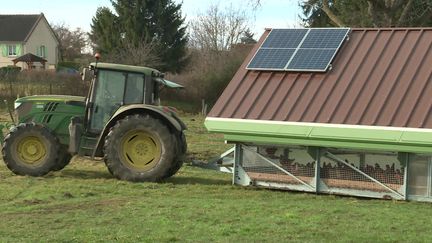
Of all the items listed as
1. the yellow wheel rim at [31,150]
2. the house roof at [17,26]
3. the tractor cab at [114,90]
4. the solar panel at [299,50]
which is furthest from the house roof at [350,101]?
the house roof at [17,26]

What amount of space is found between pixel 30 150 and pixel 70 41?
78.5m

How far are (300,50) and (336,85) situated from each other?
1.35 m

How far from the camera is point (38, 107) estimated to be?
13.2 m

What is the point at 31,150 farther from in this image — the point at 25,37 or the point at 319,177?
the point at 25,37

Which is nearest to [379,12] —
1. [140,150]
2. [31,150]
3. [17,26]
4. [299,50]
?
[299,50]

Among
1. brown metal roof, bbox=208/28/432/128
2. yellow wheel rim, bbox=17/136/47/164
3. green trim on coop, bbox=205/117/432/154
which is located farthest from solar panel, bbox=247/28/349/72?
yellow wheel rim, bbox=17/136/47/164

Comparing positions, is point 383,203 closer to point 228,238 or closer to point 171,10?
point 228,238

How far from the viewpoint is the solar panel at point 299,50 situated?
11586 mm

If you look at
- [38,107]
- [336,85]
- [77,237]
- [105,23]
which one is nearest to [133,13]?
[105,23]

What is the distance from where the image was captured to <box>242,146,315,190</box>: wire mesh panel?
11.0 meters

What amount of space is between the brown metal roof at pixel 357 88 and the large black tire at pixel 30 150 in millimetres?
3608

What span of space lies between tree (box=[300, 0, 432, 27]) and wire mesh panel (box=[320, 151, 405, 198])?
19.1 metres

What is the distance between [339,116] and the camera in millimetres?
10484

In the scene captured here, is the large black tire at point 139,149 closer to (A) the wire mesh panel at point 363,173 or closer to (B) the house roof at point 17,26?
(A) the wire mesh panel at point 363,173
